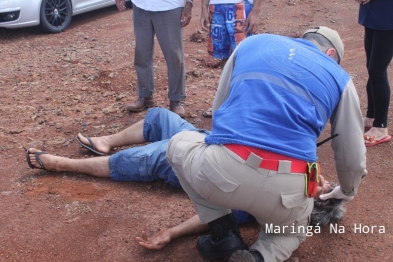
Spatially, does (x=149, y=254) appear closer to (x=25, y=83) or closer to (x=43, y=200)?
(x=43, y=200)

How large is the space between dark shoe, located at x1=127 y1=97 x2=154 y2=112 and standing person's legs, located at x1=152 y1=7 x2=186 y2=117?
0.30 meters

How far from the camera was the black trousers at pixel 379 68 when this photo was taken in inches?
161

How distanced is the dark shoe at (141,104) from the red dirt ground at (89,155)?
0.29 ft

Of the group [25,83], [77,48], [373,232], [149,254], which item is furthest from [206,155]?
[77,48]

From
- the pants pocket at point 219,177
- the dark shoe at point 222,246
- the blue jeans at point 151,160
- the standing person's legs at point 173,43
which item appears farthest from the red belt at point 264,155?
the standing person's legs at point 173,43

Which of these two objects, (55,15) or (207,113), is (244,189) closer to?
(207,113)

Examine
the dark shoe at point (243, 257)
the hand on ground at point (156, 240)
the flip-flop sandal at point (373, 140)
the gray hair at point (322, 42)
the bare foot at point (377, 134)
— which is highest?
the gray hair at point (322, 42)

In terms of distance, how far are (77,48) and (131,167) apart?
389cm

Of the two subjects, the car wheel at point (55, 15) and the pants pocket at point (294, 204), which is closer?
the pants pocket at point (294, 204)

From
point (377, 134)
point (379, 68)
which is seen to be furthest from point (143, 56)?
point (377, 134)

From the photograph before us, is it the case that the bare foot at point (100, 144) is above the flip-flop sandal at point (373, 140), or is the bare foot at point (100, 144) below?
above

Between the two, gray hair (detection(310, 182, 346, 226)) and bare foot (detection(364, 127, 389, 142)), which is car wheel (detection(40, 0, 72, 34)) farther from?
gray hair (detection(310, 182, 346, 226))

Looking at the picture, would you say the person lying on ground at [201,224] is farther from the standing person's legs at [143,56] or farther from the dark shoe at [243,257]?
the standing person's legs at [143,56]

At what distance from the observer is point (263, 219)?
2660 millimetres
